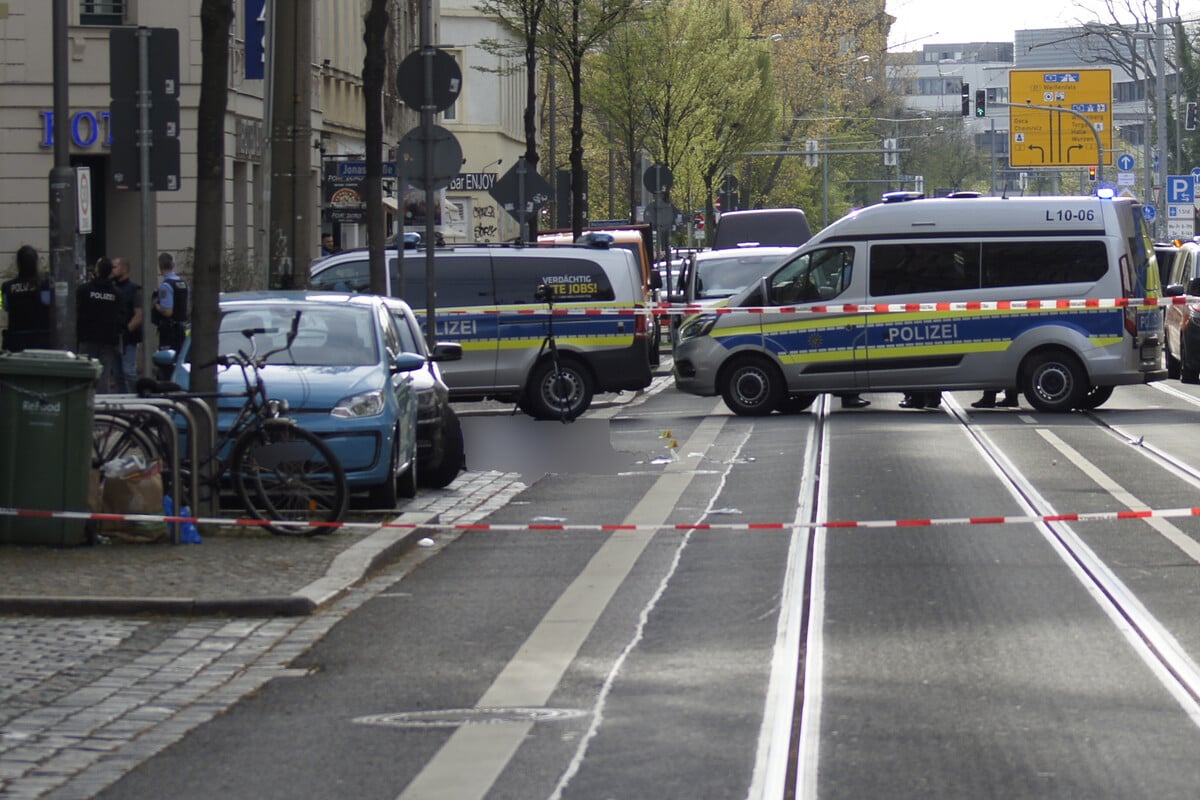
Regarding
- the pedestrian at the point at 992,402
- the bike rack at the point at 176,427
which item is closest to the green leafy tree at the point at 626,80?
the pedestrian at the point at 992,402

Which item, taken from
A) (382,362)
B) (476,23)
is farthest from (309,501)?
(476,23)

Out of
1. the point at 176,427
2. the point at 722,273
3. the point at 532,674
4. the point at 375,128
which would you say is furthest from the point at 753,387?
the point at 532,674

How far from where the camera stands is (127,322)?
72.1 ft

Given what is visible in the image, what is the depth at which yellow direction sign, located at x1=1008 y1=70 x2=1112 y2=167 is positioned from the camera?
72.1 metres

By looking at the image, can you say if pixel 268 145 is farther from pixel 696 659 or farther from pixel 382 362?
pixel 696 659

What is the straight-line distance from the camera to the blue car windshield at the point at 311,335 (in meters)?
14.2

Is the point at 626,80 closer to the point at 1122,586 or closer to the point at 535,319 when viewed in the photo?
the point at 535,319

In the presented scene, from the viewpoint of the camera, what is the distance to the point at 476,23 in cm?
7019

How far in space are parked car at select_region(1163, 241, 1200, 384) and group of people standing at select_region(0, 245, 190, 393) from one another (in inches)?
552

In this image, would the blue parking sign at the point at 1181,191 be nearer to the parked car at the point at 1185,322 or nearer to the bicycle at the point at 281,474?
the parked car at the point at 1185,322

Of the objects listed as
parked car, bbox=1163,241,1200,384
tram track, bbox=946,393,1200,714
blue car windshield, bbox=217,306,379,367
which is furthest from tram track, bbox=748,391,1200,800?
parked car, bbox=1163,241,1200,384

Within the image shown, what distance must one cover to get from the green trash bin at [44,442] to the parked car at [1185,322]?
68.6 feet

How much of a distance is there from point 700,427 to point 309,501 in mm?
10178

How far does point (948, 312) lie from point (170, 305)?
858 centimetres
